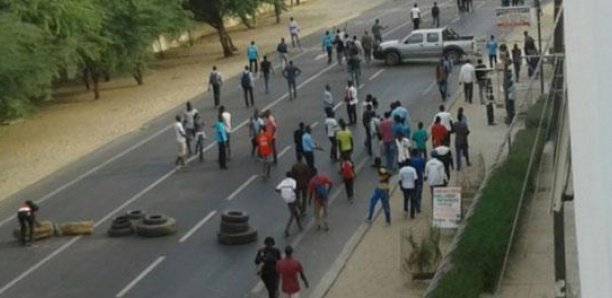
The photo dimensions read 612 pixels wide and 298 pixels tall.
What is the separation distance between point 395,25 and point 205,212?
3206 cm

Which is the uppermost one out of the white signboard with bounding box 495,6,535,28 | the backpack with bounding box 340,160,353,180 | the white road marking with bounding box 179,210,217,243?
the white signboard with bounding box 495,6,535,28

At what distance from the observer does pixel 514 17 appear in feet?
121

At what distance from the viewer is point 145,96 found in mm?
40281

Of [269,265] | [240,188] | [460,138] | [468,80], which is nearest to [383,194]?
[460,138]

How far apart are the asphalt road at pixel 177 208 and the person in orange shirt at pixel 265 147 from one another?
24 cm

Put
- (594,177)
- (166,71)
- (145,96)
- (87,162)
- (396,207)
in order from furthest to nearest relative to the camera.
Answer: (166,71)
(145,96)
(87,162)
(396,207)
(594,177)

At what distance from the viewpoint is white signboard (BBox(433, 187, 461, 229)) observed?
1934 cm

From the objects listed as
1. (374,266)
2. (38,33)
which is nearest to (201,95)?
(38,33)

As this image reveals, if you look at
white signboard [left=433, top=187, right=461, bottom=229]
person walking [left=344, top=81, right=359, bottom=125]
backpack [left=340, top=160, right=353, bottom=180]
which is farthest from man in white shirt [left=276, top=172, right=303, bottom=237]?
person walking [left=344, top=81, right=359, bottom=125]

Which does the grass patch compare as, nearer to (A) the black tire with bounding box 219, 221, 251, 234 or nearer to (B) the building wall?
(A) the black tire with bounding box 219, 221, 251, 234

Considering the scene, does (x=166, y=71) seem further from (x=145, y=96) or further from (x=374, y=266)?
(x=374, y=266)

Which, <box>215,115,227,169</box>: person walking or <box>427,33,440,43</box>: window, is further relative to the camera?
<box>427,33,440,43</box>: window

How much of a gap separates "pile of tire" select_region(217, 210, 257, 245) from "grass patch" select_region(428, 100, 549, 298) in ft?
13.3

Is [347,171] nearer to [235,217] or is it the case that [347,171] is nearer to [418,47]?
[235,217]
